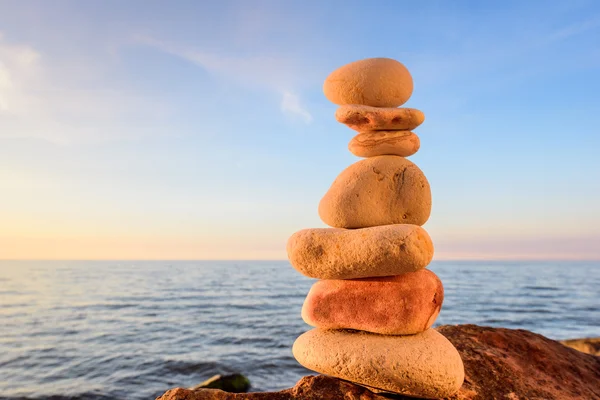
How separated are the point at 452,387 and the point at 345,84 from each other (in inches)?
128

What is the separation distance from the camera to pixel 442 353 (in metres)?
4.09

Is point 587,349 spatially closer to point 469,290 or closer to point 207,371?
point 207,371

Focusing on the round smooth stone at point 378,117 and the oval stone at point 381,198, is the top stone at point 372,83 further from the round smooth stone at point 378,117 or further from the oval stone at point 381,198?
the oval stone at point 381,198

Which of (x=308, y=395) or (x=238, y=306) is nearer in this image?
(x=308, y=395)

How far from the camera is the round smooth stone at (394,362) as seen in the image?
3914mm

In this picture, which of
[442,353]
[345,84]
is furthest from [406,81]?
[442,353]

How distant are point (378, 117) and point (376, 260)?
62.0 inches

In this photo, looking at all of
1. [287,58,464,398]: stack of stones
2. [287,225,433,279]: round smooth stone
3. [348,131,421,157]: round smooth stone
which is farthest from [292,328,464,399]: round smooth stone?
[348,131,421,157]: round smooth stone

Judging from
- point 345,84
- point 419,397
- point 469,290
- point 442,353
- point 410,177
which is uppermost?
point 345,84

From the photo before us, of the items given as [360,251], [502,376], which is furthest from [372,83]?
[502,376]

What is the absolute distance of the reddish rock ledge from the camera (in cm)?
407

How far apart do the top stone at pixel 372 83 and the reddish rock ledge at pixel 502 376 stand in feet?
9.79

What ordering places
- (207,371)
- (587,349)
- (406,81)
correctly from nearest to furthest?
(406,81) → (587,349) → (207,371)

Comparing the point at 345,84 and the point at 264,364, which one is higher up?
the point at 345,84
